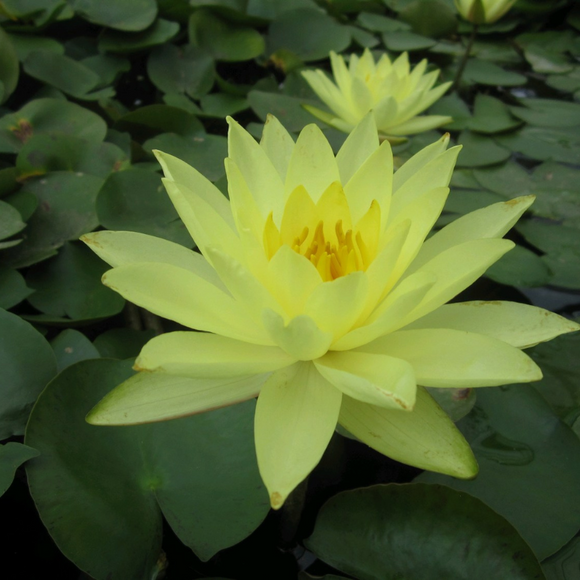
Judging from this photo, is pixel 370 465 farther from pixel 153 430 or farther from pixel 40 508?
pixel 40 508

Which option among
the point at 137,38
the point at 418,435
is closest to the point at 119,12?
the point at 137,38

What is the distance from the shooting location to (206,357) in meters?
Result: 0.78

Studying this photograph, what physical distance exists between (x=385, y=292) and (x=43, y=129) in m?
1.60

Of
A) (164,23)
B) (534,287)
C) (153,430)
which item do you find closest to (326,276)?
(153,430)

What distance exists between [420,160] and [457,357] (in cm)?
45

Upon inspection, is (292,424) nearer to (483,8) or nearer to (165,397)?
(165,397)

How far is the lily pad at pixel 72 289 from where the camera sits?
4.49 feet

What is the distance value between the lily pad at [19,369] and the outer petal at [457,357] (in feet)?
2.28

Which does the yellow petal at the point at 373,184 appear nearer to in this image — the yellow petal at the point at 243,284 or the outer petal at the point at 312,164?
the outer petal at the point at 312,164

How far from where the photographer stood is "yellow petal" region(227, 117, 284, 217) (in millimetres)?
1007

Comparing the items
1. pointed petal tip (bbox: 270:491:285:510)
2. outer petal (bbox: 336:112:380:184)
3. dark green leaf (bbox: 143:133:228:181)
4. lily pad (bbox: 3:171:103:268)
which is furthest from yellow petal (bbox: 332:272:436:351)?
dark green leaf (bbox: 143:133:228:181)

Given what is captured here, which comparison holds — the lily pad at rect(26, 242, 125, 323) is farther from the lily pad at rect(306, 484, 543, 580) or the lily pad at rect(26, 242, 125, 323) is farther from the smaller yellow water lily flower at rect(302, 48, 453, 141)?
the smaller yellow water lily flower at rect(302, 48, 453, 141)

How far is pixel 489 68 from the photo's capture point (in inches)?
114

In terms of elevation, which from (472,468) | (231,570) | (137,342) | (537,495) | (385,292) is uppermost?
(385,292)
